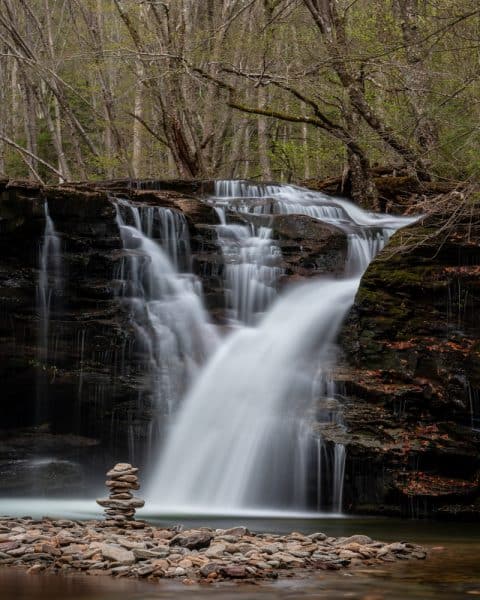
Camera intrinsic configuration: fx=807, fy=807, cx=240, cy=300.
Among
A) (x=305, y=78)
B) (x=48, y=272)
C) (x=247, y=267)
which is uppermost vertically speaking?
(x=305, y=78)

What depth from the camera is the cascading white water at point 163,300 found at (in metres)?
12.8

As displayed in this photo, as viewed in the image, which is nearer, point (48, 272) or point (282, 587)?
point (282, 587)

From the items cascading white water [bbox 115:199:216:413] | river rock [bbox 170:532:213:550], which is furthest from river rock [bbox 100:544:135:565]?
cascading white water [bbox 115:199:216:413]

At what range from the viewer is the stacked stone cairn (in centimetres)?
799

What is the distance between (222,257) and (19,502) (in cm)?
538

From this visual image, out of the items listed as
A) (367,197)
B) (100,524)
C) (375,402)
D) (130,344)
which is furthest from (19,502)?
(367,197)

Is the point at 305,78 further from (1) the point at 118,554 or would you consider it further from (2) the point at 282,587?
(2) the point at 282,587

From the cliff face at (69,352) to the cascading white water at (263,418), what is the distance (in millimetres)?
737

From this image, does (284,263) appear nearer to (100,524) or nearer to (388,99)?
(100,524)

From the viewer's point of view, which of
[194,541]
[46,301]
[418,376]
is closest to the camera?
[194,541]

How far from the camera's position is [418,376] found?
37.6ft

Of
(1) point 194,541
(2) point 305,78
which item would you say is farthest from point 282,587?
(2) point 305,78

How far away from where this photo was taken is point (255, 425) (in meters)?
11.6

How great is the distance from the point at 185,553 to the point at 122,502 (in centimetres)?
197
